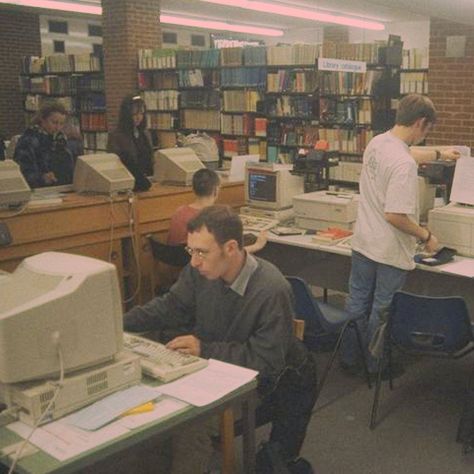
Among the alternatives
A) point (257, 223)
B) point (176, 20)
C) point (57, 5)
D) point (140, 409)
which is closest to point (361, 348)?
point (257, 223)

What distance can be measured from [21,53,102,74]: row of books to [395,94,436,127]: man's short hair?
731 cm

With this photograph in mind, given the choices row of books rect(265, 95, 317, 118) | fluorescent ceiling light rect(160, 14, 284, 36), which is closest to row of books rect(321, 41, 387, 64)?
row of books rect(265, 95, 317, 118)

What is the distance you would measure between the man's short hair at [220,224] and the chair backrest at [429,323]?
1124mm

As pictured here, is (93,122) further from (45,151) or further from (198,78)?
(45,151)

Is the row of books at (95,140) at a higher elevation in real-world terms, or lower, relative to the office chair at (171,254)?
higher

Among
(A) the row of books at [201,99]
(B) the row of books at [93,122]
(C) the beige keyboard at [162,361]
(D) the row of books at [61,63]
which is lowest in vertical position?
(C) the beige keyboard at [162,361]

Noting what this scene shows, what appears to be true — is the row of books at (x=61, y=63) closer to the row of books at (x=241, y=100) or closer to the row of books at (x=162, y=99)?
the row of books at (x=162, y=99)

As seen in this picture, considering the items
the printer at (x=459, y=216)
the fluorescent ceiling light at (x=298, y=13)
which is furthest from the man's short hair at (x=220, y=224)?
the fluorescent ceiling light at (x=298, y=13)

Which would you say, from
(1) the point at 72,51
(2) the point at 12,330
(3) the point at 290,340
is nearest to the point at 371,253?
(3) the point at 290,340

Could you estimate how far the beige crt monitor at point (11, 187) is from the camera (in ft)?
12.4

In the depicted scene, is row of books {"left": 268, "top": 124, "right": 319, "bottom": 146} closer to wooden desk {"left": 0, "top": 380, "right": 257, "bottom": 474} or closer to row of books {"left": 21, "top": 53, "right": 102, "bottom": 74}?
row of books {"left": 21, "top": 53, "right": 102, "bottom": 74}

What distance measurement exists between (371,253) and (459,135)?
408 centimetres

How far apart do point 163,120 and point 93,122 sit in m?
1.36

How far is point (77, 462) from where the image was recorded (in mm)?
1617
